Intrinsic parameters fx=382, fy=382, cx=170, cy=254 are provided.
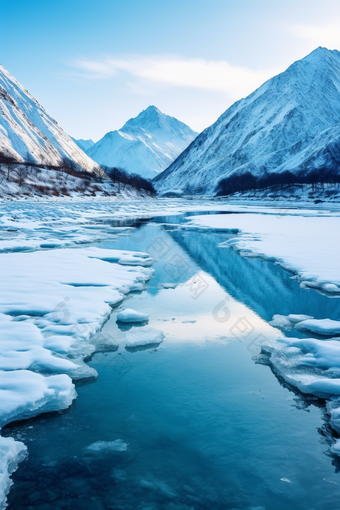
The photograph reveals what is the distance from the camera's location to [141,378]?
7262mm

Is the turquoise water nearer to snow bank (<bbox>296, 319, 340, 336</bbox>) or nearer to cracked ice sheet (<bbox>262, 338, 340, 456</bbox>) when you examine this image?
cracked ice sheet (<bbox>262, 338, 340, 456</bbox>)

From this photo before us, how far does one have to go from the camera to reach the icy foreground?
597cm

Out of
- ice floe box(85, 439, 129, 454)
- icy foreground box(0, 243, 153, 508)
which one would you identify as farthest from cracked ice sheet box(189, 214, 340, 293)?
ice floe box(85, 439, 129, 454)

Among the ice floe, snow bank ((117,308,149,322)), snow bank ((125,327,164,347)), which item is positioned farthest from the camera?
snow bank ((117,308,149,322))

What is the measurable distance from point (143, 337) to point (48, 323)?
7.52 feet

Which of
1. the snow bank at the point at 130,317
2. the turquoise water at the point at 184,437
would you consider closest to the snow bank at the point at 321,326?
the turquoise water at the point at 184,437

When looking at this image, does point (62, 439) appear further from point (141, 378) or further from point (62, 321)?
point (62, 321)

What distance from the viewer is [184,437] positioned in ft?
18.4

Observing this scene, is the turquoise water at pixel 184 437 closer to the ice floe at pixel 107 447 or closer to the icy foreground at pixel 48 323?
the ice floe at pixel 107 447

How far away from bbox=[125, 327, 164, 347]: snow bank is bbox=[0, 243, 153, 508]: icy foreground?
828mm

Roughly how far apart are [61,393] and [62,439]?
836mm

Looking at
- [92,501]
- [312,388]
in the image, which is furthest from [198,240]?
[92,501]

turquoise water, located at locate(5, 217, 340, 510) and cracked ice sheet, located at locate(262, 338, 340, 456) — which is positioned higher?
cracked ice sheet, located at locate(262, 338, 340, 456)

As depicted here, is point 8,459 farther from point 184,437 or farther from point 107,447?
point 184,437
